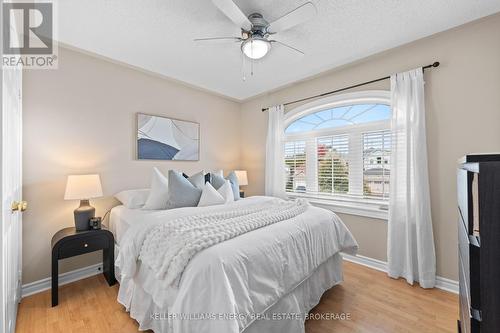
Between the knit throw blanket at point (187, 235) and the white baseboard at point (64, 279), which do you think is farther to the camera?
the white baseboard at point (64, 279)

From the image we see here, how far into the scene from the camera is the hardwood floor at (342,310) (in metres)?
1.71

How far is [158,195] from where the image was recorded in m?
2.49

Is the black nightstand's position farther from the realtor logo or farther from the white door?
the realtor logo

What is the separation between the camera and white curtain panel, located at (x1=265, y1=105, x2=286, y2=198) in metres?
3.66

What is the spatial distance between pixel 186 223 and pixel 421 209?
2330mm

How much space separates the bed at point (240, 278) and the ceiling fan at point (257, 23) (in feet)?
5.32

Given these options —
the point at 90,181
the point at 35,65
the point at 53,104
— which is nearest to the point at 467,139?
the point at 90,181

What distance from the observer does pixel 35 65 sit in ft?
7.50

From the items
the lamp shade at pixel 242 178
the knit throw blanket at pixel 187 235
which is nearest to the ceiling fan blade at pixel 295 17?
the knit throw blanket at pixel 187 235

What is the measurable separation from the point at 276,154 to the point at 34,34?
322 centimetres

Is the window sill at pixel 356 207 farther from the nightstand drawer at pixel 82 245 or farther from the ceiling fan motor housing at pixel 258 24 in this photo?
the nightstand drawer at pixel 82 245

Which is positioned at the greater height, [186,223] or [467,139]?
[467,139]

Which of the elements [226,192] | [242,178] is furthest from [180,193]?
[242,178]

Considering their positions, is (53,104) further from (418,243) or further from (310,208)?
(418,243)
